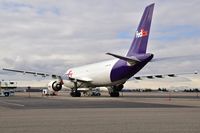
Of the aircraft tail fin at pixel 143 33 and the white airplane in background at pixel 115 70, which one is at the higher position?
the aircraft tail fin at pixel 143 33

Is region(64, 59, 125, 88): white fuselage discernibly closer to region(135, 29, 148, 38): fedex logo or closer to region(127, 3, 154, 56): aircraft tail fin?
region(127, 3, 154, 56): aircraft tail fin

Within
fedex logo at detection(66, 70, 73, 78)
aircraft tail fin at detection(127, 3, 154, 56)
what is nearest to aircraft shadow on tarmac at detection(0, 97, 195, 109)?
aircraft tail fin at detection(127, 3, 154, 56)

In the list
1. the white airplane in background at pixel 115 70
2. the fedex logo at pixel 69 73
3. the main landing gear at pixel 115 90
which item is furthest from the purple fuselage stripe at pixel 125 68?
the fedex logo at pixel 69 73

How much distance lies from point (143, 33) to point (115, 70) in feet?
20.2

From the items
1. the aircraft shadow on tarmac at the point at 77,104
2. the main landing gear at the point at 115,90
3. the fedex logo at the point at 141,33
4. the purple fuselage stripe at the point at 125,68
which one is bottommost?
the aircraft shadow on tarmac at the point at 77,104

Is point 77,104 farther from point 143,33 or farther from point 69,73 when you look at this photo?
point 69,73

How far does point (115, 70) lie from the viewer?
54.1 m

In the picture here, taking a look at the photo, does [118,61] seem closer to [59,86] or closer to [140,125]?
[59,86]

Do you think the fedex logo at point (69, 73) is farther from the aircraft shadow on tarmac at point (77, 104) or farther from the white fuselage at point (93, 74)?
the aircraft shadow on tarmac at point (77, 104)

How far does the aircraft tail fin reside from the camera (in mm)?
51125

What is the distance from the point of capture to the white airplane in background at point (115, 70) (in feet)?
167

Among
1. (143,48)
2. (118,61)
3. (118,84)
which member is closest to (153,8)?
(143,48)

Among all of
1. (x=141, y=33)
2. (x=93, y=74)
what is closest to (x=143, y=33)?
(x=141, y=33)

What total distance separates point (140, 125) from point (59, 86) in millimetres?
48374
